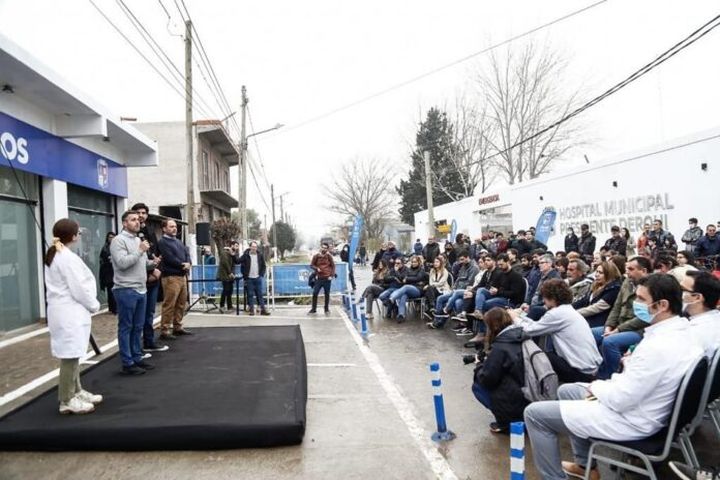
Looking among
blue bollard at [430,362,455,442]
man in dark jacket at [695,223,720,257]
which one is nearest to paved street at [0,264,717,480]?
blue bollard at [430,362,455,442]

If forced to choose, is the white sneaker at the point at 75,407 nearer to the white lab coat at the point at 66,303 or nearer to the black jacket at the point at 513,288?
the white lab coat at the point at 66,303

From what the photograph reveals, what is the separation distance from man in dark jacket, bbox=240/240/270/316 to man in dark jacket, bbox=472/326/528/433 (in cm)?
844

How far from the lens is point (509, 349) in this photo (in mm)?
4355

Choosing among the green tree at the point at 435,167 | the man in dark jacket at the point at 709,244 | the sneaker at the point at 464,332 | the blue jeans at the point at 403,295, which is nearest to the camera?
the sneaker at the point at 464,332

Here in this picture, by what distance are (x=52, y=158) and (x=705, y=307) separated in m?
10.8

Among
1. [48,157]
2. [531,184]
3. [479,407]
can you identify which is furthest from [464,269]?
[531,184]

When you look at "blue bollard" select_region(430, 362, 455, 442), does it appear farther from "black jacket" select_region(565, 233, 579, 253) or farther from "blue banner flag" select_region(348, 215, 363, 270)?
"black jacket" select_region(565, 233, 579, 253)

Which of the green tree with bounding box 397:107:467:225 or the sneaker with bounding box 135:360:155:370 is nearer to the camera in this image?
the sneaker with bounding box 135:360:155:370

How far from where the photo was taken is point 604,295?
6078 mm

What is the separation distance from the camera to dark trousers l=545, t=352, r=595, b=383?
451cm

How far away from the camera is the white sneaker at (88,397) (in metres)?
4.67

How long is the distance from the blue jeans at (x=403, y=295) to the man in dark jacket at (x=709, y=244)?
6234 millimetres

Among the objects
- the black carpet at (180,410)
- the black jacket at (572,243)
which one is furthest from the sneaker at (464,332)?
the black jacket at (572,243)

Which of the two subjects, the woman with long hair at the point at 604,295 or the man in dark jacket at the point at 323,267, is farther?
the man in dark jacket at the point at 323,267
